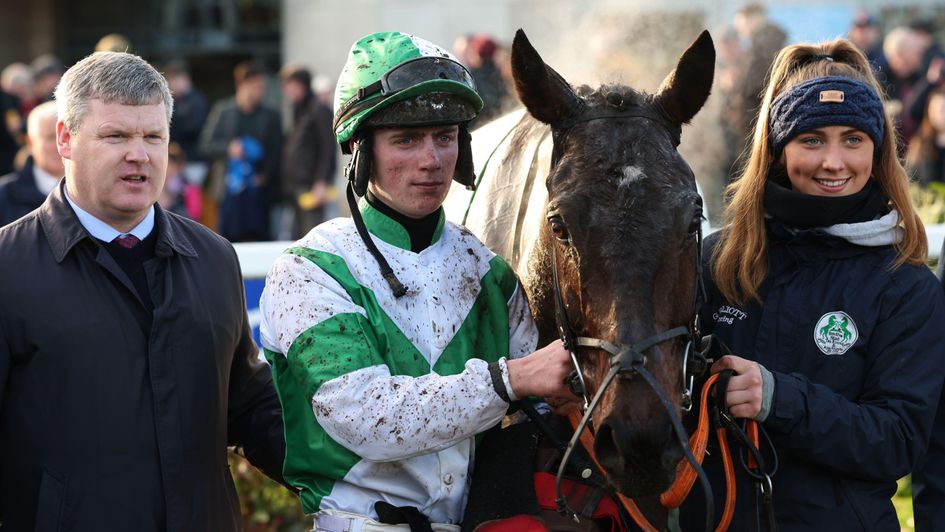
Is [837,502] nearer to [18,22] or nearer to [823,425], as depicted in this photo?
[823,425]

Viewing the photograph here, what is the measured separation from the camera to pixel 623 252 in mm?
2832

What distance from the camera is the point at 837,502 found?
320cm

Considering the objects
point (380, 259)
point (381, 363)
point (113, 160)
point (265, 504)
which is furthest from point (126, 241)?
point (265, 504)

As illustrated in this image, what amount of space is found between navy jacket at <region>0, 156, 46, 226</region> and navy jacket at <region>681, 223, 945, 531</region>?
4.51 m

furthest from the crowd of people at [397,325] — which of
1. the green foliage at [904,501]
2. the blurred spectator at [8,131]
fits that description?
the blurred spectator at [8,131]

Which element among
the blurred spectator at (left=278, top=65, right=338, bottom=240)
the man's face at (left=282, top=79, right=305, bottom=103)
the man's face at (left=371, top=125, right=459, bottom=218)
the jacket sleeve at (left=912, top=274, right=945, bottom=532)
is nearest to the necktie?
the man's face at (left=371, top=125, right=459, bottom=218)

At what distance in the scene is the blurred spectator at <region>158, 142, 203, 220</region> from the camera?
10781 mm

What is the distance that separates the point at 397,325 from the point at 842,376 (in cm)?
122

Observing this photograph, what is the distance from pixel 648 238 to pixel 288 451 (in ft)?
3.56

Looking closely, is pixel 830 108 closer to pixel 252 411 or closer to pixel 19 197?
pixel 252 411

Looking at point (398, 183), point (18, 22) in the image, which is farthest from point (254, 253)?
point (18, 22)

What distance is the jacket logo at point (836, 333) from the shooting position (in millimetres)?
3238

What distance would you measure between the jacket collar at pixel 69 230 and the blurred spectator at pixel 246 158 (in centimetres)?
911

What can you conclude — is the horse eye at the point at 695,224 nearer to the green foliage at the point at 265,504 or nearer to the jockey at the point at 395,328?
the jockey at the point at 395,328
